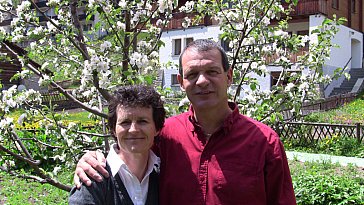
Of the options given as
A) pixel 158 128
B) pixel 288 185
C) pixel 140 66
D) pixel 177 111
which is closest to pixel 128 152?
pixel 158 128


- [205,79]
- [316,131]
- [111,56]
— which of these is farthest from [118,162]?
[316,131]

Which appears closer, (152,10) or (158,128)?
(158,128)

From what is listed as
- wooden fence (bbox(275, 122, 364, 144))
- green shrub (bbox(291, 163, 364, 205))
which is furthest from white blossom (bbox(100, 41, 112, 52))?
wooden fence (bbox(275, 122, 364, 144))

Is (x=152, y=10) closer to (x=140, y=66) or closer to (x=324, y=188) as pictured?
(x=140, y=66)

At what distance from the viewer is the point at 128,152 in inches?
83.3

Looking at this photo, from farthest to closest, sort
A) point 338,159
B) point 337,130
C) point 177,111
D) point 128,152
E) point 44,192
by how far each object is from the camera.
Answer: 1. point 337,130
2. point 338,159
3. point 44,192
4. point 177,111
5. point 128,152

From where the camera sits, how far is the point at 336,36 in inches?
948

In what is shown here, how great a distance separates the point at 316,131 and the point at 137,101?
38.2ft

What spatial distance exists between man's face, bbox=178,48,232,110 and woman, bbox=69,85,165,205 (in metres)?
0.20

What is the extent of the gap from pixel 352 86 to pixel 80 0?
24533 millimetres

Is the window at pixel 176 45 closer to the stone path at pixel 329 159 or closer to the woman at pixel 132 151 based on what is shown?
the stone path at pixel 329 159

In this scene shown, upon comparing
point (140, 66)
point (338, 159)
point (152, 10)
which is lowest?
point (338, 159)

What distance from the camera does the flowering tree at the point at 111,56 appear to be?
3414 millimetres

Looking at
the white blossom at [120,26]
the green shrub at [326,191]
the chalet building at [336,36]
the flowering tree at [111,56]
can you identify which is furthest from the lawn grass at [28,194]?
the chalet building at [336,36]
